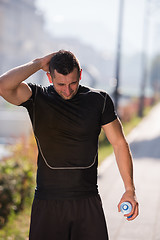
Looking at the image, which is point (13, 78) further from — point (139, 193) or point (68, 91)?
point (139, 193)

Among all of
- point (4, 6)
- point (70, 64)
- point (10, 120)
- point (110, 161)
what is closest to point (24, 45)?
point (4, 6)

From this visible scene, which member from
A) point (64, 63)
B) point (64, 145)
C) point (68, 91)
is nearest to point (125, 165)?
point (64, 145)

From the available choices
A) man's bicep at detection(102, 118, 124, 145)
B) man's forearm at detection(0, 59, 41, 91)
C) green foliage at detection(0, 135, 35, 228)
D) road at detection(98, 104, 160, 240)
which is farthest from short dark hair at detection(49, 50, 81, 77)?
green foliage at detection(0, 135, 35, 228)

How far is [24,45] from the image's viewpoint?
139 meters

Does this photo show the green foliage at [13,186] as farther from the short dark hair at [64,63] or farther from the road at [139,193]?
the short dark hair at [64,63]

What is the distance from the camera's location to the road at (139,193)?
Result: 18.4ft

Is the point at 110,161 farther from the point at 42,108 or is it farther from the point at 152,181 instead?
the point at 42,108

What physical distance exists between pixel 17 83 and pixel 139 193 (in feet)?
18.5

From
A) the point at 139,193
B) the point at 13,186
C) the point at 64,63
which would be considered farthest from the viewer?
the point at 139,193

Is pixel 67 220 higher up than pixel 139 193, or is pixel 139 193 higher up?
pixel 67 220

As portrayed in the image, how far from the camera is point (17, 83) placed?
8.64ft

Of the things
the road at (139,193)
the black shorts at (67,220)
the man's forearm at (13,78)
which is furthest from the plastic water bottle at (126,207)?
the road at (139,193)

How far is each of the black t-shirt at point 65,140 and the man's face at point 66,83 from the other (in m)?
0.05

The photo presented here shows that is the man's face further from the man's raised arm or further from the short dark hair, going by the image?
the man's raised arm
